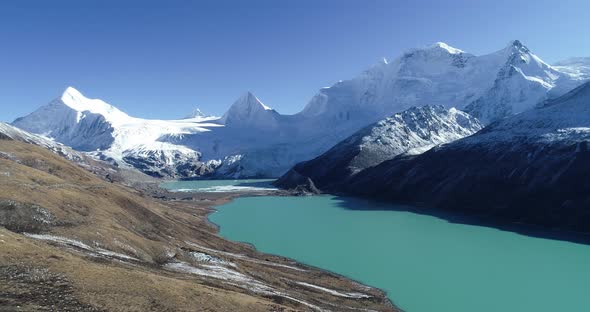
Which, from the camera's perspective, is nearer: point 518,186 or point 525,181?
point 525,181

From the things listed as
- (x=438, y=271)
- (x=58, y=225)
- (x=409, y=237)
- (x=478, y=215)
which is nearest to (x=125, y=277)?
(x=58, y=225)

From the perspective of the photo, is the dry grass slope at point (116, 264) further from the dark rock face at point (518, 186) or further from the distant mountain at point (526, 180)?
the distant mountain at point (526, 180)

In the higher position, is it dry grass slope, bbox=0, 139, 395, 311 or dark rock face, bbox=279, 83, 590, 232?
dark rock face, bbox=279, 83, 590, 232

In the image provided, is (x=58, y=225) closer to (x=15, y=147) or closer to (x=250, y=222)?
(x=15, y=147)

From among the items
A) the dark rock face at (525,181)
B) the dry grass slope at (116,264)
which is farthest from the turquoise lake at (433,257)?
the dark rock face at (525,181)

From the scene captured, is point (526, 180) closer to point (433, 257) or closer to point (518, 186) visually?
point (518, 186)

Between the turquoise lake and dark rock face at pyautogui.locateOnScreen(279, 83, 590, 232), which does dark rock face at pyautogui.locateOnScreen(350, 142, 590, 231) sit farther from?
the turquoise lake

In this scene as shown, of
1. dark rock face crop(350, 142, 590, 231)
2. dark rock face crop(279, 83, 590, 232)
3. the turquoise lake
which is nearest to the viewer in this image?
the turquoise lake

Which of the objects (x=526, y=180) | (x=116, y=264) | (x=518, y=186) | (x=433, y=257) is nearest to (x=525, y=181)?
(x=526, y=180)

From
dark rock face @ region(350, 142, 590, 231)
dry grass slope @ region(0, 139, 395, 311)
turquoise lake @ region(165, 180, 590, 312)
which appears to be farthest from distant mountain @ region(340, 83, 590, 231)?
dry grass slope @ region(0, 139, 395, 311)
